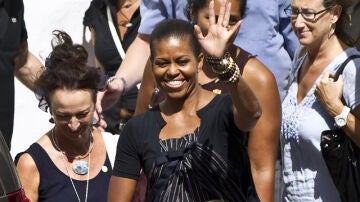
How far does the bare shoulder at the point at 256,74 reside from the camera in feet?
19.1

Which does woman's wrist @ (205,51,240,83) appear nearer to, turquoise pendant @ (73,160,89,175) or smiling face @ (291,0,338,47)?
smiling face @ (291,0,338,47)

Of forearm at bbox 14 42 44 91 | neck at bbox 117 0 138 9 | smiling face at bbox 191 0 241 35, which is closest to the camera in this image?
smiling face at bbox 191 0 241 35

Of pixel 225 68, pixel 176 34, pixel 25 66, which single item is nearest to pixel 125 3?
pixel 25 66

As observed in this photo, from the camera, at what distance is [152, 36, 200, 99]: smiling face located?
528cm

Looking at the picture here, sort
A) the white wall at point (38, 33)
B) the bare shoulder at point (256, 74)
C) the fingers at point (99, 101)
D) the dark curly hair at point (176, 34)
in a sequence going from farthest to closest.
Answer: the white wall at point (38, 33) → the fingers at point (99, 101) → the bare shoulder at point (256, 74) → the dark curly hair at point (176, 34)

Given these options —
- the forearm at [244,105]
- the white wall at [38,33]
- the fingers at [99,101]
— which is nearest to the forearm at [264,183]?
the forearm at [244,105]

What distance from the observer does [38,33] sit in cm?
916

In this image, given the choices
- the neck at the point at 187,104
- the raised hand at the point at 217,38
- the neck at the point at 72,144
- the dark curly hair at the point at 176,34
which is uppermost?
the raised hand at the point at 217,38

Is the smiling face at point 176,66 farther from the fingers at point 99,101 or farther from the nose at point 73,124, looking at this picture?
the fingers at point 99,101

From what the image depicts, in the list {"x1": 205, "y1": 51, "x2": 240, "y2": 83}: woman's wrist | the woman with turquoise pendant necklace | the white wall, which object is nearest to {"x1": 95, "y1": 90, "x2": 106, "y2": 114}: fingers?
the woman with turquoise pendant necklace

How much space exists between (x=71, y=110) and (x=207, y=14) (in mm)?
826

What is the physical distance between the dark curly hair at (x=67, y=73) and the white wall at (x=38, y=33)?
2.62m

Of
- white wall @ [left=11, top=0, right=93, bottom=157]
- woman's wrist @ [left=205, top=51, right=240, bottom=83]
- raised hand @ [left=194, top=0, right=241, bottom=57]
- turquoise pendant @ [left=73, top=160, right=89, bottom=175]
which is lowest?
white wall @ [left=11, top=0, right=93, bottom=157]

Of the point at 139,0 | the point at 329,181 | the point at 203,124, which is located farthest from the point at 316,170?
the point at 139,0
